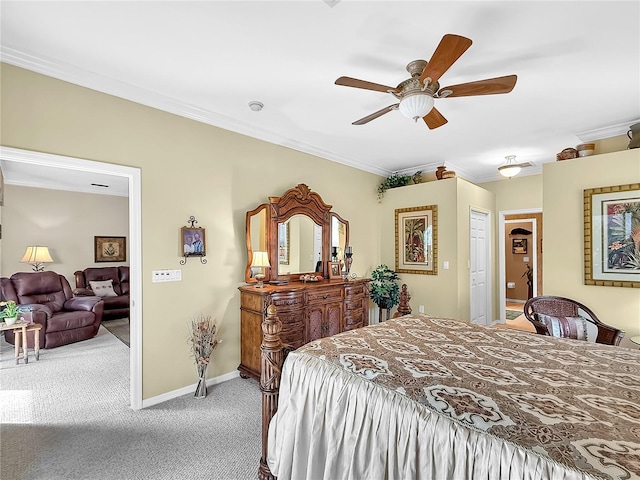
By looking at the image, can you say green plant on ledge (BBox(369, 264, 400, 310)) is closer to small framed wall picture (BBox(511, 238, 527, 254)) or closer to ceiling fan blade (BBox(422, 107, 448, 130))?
ceiling fan blade (BBox(422, 107, 448, 130))

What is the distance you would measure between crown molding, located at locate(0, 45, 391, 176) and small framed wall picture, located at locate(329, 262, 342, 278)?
1.65 meters

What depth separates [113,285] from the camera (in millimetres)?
6391

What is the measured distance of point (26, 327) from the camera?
394cm

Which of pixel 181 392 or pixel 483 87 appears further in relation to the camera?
pixel 181 392

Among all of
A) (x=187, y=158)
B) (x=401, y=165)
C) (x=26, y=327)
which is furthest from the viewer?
(x=401, y=165)

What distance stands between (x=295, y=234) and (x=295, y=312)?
1045mm

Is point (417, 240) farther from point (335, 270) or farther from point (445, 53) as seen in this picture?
point (445, 53)

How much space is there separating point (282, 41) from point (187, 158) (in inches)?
61.9

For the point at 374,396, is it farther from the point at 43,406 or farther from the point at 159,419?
the point at 43,406

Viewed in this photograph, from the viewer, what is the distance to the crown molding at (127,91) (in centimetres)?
224

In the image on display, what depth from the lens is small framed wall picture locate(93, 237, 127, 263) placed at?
263 inches

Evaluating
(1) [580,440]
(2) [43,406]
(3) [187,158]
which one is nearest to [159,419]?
(2) [43,406]

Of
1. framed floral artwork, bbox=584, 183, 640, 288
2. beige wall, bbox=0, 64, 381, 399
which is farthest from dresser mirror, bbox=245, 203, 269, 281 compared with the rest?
framed floral artwork, bbox=584, 183, 640, 288

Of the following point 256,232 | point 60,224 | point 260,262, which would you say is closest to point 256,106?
point 256,232
